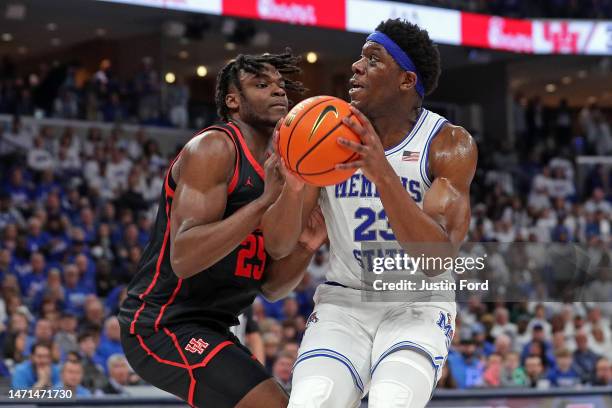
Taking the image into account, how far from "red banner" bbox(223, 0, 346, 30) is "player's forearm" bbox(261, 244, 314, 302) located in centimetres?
1217

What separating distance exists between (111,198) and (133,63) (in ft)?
24.6

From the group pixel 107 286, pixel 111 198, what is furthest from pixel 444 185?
pixel 111 198

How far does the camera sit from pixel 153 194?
46.8 feet

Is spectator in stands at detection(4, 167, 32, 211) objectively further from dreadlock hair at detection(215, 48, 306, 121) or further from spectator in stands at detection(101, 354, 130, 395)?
dreadlock hair at detection(215, 48, 306, 121)

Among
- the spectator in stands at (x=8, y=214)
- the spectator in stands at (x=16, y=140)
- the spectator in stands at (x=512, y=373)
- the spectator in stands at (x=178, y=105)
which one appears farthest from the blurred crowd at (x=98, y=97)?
the spectator in stands at (x=512, y=373)

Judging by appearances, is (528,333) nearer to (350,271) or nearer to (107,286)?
(107,286)

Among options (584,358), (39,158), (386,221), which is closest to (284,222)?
(386,221)

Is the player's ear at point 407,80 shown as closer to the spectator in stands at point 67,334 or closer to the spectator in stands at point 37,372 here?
the spectator in stands at point 37,372

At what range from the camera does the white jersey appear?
4.07 meters

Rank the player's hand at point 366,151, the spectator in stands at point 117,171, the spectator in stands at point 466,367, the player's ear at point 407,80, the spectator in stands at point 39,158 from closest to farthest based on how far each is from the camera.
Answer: the player's hand at point 366,151 → the player's ear at point 407,80 → the spectator in stands at point 466,367 → the spectator in stands at point 39,158 → the spectator in stands at point 117,171

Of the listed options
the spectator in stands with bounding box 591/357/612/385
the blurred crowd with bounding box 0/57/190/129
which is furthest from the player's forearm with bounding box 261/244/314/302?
the blurred crowd with bounding box 0/57/190/129

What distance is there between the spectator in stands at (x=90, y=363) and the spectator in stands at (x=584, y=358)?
5.81 meters

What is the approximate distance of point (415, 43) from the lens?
4.22m

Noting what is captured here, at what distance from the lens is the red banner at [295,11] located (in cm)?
1631
